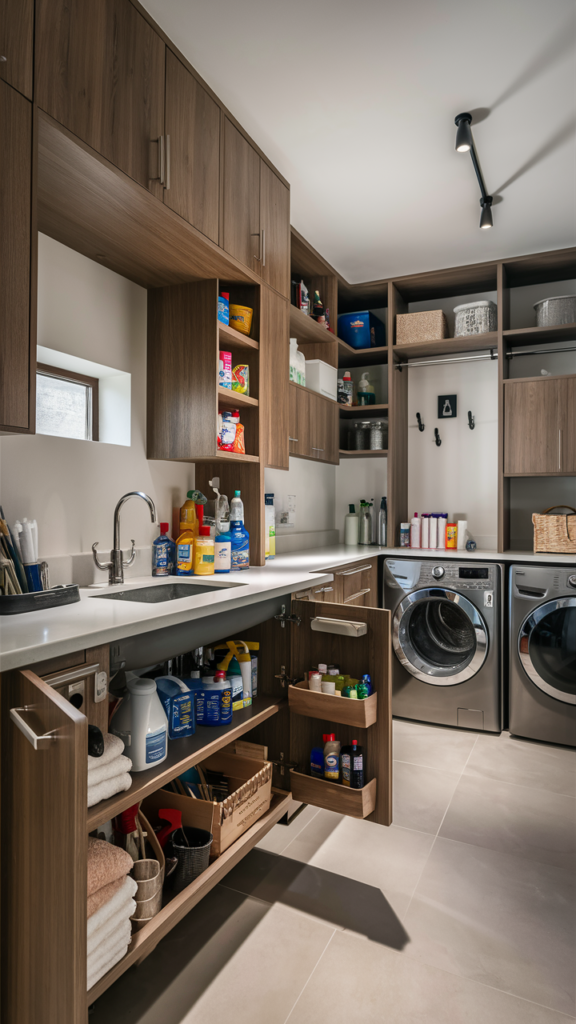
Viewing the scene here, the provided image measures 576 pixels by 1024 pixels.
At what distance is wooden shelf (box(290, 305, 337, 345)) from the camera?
295 centimetres

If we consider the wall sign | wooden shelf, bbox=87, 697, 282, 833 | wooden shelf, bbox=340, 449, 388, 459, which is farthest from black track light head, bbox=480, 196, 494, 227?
wooden shelf, bbox=87, 697, 282, 833

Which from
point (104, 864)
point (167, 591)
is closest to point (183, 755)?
point (104, 864)

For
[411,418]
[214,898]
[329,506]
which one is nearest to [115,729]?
[214,898]

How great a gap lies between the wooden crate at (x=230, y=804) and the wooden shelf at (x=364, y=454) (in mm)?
2361

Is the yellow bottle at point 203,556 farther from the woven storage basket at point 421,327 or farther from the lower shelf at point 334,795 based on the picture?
the woven storage basket at point 421,327

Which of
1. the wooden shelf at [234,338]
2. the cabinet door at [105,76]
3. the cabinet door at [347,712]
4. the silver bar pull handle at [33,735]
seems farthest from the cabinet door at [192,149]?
the silver bar pull handle at [33,735]

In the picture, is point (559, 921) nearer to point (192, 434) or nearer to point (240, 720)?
point (240, 720)

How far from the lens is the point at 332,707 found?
1795 millimetres

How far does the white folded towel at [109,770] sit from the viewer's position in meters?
1.17

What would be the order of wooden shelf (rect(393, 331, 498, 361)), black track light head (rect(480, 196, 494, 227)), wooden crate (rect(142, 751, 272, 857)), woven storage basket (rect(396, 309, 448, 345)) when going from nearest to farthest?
wooden crate (rect(142, 751, 272, 857))
black track light head (rect(480, 196, 494, 227))
wooden shelf (rect(393, 331, 498, 361))
woven storage basket (rect(396, 309, 448, 345))

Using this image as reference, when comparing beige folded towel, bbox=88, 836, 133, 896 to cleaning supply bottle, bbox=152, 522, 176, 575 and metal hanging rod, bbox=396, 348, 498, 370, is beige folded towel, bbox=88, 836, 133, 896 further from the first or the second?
metal hanging rod, bbox=396, 348, 498, 370

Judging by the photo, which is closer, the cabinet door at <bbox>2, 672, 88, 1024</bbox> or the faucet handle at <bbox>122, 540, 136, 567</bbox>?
the cabinet door at <bbox>2, 672, 88, 1024</bbox>

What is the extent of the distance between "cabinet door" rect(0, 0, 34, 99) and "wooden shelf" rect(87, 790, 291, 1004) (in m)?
1.87

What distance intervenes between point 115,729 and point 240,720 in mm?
463
